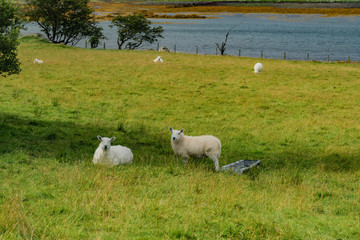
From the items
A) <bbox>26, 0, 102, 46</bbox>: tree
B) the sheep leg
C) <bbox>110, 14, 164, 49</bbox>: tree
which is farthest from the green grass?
<bbox>110, 14, 164, 49</bbox>: tree

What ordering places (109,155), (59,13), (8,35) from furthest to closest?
(59,13)
(8,35)
(109,155)

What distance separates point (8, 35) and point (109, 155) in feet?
28.7

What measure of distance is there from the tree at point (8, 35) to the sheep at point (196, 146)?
28.7 ft

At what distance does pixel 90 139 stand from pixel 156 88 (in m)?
14.4

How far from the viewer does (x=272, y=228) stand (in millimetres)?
7344

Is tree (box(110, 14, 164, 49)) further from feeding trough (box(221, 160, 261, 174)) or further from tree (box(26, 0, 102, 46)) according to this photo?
feeding trough (box(221, 160, 261, 174))

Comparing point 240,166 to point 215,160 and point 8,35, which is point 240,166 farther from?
point 8,35

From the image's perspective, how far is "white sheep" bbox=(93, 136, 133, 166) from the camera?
41.8ft

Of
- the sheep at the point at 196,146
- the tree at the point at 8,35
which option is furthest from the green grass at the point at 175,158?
the tree at the point at 8,35

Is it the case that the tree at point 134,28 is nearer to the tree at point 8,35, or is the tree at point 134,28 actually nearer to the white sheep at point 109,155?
the tree at point 8,35

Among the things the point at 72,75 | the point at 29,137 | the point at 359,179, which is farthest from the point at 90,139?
the point at 72,75

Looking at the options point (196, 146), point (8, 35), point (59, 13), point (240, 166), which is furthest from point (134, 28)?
point (240, 166)

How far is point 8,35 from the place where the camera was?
58.0 feet

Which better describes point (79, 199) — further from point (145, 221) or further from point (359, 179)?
point (359, 179)
